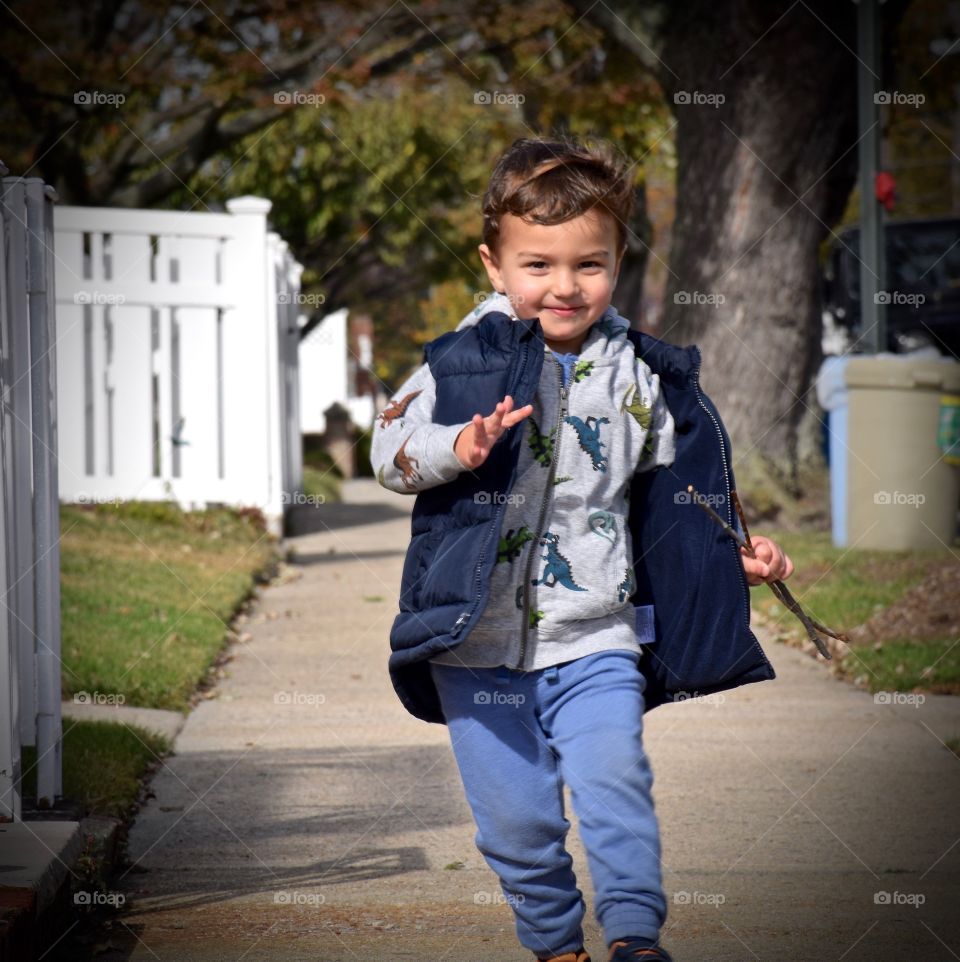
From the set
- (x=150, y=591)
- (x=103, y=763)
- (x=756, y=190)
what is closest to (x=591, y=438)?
(x=103, y=763)

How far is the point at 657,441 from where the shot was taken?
117 inches

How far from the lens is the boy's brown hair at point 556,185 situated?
2.88 meters

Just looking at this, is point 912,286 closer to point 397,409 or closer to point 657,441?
point 657,441

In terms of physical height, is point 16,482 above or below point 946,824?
above

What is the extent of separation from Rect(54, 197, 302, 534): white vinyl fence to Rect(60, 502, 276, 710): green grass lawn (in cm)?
28

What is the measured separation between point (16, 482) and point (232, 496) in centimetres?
654

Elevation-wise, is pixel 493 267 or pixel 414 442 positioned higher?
pixel 493 267

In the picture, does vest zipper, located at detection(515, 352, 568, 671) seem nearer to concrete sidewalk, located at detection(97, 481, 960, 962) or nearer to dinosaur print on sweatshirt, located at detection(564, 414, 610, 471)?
dinosaur print on sweatshirt, located at detection(564, 414, 610, 471)

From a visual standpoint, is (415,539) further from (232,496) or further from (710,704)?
(232,496)

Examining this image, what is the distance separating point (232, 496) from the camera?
10.1m

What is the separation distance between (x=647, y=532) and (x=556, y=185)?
2.31ft

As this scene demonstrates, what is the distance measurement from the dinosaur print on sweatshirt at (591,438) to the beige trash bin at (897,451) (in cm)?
711

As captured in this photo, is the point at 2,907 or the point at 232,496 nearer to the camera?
the point at 2,907

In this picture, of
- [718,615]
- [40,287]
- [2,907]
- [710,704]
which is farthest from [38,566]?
[710,704]
